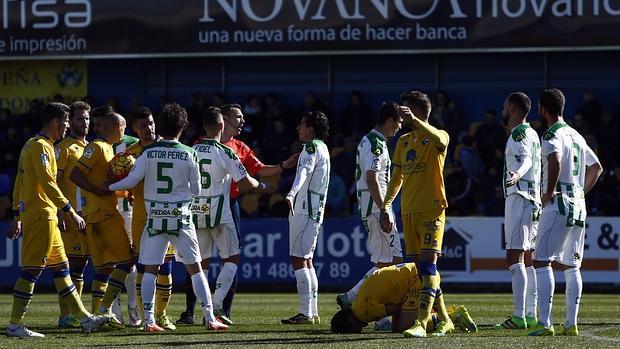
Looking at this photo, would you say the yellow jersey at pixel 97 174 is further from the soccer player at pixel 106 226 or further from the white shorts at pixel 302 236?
the white shorts at pixel 302 236

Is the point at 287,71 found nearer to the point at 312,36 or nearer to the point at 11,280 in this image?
the point at 312,36

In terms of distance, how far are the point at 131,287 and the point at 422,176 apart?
12.5 feet

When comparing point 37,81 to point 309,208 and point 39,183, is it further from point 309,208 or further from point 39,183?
point 39,183

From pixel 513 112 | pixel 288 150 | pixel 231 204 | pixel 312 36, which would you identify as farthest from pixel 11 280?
pixel 513 112

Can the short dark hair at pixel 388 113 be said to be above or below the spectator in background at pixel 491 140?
below

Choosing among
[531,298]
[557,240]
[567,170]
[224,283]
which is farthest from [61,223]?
[567,170]

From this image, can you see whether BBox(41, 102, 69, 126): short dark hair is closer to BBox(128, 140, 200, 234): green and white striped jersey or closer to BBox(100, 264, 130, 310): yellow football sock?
BBox(128, 140, 200, 234): green and white striped jersey

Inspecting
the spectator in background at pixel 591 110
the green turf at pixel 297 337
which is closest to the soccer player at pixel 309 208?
the green turf at pixel 297 337

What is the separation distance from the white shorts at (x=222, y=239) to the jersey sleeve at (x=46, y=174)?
2.03 m

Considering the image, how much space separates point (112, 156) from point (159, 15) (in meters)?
15.1

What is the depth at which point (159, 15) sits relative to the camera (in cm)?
2827

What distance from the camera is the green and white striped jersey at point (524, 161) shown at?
13.1 meters

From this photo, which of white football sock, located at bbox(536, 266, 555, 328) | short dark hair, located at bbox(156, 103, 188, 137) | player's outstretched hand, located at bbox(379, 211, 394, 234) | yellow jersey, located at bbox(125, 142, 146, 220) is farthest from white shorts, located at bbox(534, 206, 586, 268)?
yellow jersey, located at bbox(125, 142, 146, 220)

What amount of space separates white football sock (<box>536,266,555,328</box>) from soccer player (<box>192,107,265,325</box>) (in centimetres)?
320
